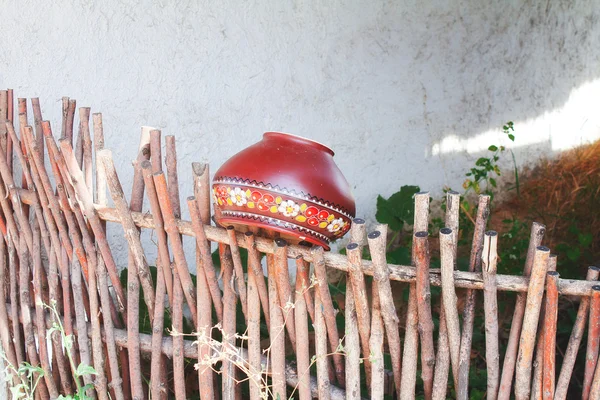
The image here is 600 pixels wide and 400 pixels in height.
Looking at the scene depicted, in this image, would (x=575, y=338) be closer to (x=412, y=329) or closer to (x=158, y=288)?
(x=412, y=329)

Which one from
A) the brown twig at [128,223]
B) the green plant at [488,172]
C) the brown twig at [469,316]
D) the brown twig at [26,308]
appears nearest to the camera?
the brown twig at [469,316]

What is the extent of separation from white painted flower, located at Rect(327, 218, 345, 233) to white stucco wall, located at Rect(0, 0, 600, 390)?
51.7 inches

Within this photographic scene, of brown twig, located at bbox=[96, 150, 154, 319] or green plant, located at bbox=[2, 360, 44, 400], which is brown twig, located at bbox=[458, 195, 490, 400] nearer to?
brown twig, located at bbox=[96, 150, 154, 319]

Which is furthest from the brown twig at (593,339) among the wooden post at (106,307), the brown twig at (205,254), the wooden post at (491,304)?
the wooden post at (106,307)

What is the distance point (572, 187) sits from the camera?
5.15m

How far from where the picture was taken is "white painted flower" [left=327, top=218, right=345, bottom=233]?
171 centimetres

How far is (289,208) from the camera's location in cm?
164

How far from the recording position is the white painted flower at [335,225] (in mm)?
1709

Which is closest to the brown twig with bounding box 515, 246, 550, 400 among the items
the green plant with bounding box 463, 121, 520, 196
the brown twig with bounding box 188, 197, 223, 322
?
the brown twig with bounding box 188, 197, 223, 322

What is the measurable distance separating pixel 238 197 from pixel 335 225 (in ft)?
0.82

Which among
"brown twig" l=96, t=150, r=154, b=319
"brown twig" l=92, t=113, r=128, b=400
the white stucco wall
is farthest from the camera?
the white stucco wall

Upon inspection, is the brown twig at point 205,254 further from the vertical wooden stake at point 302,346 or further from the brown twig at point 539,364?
the brown twig at point 539,364

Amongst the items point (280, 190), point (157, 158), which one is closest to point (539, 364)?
point (280, 190)

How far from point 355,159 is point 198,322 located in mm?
2046
